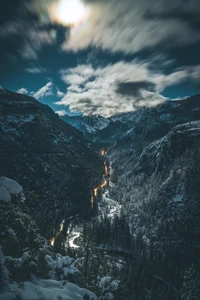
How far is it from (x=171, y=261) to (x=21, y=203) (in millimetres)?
148066

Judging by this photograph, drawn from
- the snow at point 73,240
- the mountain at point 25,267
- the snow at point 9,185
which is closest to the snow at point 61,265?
the mountain at point 25,267

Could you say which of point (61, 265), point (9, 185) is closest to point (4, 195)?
point (9, 185)

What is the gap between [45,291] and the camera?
32.8 meters

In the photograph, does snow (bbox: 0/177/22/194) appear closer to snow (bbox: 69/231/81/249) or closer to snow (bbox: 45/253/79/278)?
snow (bbox: 45/253/79/278)

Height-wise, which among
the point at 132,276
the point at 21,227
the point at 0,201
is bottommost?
the point at 132,276

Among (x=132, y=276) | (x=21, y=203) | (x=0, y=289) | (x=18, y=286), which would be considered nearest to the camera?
(x=0, y=289)

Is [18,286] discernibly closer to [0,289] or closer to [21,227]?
[0,289]

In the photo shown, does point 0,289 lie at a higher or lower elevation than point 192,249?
lower

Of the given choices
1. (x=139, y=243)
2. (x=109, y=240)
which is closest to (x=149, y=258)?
(x=139, y=243)

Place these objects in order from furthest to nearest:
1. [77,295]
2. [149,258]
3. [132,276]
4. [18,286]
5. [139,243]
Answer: [139,243] < [149,258] < [132,276] < [77,295] < [18,286]

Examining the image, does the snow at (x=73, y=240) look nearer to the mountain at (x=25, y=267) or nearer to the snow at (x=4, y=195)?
the mountain at (x=25, y=267)

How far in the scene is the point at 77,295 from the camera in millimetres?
35562

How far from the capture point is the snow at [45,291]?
30013 millimetres

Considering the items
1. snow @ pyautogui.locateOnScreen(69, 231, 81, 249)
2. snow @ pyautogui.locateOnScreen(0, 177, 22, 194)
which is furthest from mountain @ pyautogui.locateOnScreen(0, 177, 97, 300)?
snow @ pyautogui.locateOnScreen(69, 231, 81, 249)
